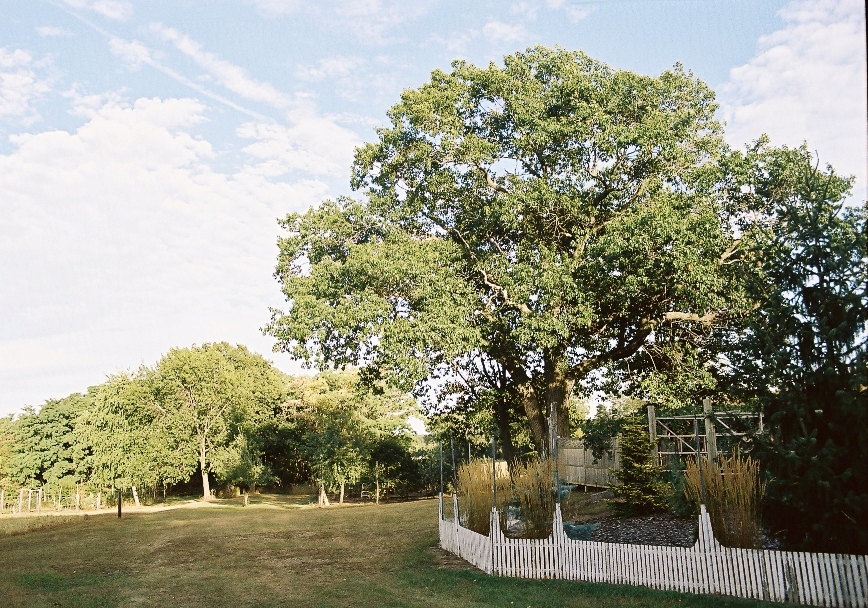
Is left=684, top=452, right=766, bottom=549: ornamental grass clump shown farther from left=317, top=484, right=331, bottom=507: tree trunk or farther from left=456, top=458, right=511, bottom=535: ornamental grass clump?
left=317, top=484, right=331, bottom=507: tree trunk

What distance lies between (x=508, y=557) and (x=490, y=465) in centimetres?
346

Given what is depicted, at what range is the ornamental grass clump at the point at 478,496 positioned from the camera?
15312 mm

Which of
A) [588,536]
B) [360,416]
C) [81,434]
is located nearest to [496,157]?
[588,536]

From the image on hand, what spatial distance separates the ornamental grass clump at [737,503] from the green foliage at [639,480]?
18.3 feet

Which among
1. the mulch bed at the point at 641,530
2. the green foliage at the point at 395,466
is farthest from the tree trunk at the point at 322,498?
the mulch bed at the point at 641,530

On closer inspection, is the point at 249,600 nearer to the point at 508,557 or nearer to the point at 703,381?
the point at 508,557

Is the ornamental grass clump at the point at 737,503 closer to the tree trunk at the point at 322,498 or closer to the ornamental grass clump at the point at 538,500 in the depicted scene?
the ornamental grass clump at the point at 538,500

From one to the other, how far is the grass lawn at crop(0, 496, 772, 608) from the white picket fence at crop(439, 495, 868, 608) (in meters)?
0.42

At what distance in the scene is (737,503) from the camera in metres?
11.0

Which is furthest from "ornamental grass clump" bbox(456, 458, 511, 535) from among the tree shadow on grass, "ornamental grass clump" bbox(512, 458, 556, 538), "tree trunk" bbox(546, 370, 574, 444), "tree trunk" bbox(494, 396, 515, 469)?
"tree trunk" bbox(494, 396, 515, 469)

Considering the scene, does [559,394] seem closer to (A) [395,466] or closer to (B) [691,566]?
(B) [691,566]

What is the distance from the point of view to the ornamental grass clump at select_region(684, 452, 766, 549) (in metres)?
10.9

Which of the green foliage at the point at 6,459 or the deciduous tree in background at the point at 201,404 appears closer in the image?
the deciduous tree in background at the point at 201,404

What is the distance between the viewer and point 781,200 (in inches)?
794
